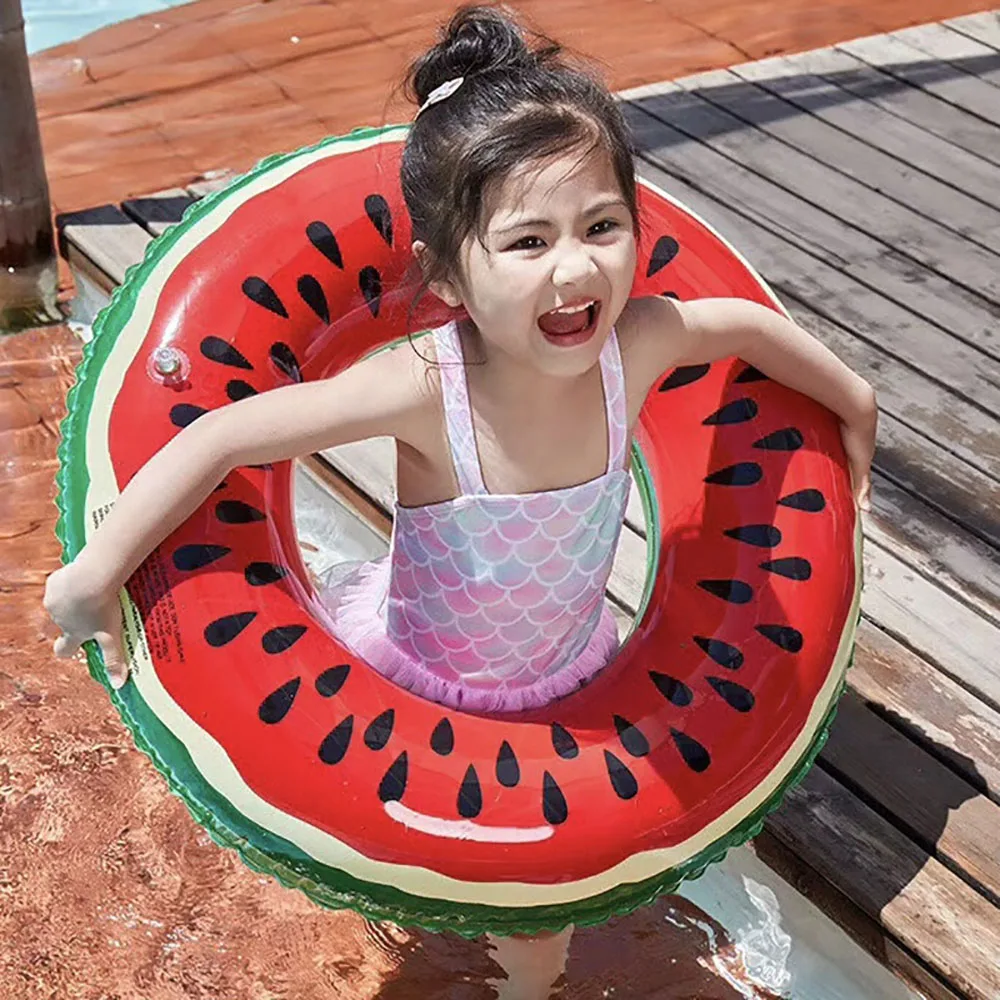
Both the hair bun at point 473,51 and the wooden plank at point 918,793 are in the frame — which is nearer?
the hair bun at point 473,51

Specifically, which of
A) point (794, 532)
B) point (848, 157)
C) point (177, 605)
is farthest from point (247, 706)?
point (848, 157)

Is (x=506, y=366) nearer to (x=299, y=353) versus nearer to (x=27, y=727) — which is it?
(x=299, y=353)

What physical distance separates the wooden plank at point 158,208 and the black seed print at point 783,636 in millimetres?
2174

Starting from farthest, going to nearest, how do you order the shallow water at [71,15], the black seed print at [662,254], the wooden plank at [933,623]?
the shallow water at [71,15]
the wooden plank at [933,623]
the black seed print at [662,254]

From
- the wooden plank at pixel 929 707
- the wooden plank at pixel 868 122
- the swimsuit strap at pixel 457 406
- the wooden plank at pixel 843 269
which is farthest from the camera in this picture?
the wooden plank at pixel 868 122

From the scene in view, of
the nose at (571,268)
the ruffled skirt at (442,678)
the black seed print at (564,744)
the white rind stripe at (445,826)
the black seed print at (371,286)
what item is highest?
the nose at (571,268)

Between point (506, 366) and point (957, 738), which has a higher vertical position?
point (506, 366)

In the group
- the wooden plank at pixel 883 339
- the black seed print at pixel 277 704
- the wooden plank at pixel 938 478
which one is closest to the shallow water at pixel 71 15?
the wooden plank at pixel 883 339

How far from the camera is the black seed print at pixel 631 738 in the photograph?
6.35ft

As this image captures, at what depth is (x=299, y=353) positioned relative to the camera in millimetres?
2148

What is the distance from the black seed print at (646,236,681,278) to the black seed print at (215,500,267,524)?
0.66 meters

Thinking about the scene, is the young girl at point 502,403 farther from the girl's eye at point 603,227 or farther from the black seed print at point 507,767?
the black seed print at point 507,767

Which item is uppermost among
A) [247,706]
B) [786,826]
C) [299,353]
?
[299,353]

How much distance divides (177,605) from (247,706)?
14 cm
